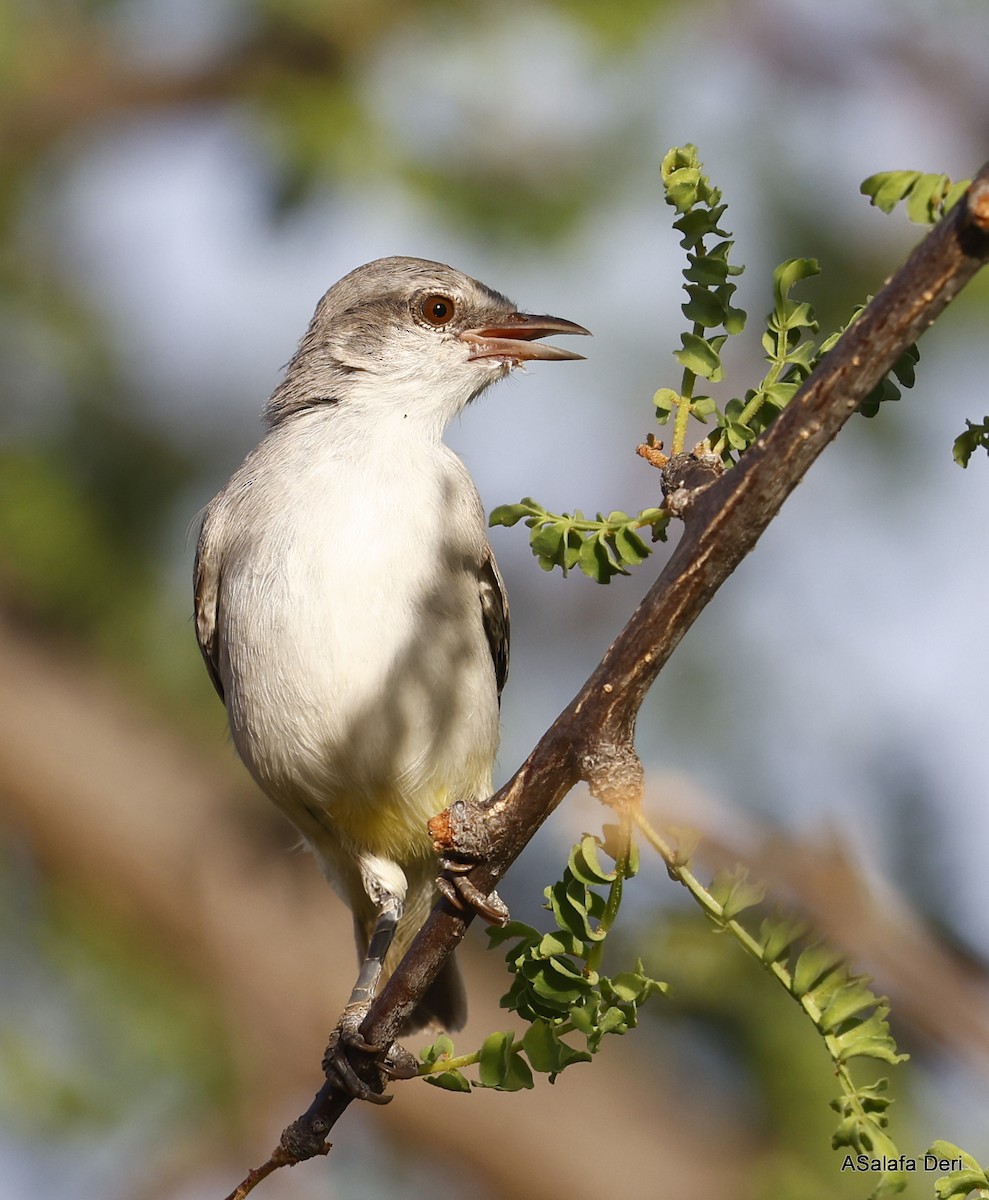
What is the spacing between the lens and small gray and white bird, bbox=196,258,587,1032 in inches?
182

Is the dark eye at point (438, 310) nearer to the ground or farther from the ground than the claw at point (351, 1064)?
farther from the ground

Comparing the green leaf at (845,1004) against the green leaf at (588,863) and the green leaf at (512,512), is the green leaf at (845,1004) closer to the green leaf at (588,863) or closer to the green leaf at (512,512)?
the green leaf at (588,863)

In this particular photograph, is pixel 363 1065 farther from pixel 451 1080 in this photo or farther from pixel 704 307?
pixel 704 307

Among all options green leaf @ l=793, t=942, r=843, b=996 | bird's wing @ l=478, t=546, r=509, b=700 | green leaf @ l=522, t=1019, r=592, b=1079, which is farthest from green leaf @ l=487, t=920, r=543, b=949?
bird's wing @ l=478, t=546, r=509, b=700

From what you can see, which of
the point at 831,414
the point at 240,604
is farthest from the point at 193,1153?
the point at 831,414

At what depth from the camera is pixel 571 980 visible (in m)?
2.62

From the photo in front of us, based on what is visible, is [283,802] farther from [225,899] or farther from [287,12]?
[287,12]

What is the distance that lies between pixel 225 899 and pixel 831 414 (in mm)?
5669

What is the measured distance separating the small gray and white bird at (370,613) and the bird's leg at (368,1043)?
0.05 ft

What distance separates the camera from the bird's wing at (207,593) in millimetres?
5219

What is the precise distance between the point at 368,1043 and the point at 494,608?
2.09 meters

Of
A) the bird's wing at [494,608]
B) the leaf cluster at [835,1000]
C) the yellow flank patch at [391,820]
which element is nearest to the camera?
the leaf cluster at [835,1000]

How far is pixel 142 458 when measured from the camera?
26.5 ft

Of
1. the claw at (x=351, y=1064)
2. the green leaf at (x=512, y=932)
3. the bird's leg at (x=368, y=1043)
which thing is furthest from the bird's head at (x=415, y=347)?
the green leaf at (x=512, y=932)
